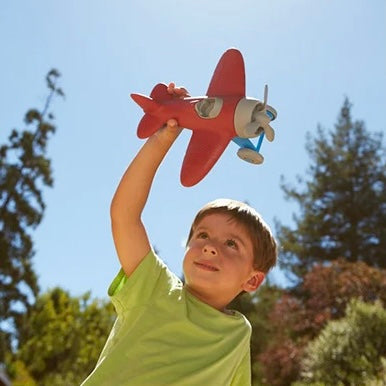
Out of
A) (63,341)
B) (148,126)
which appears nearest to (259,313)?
(63,341)

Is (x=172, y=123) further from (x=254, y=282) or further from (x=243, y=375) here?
(x=243, y=375)

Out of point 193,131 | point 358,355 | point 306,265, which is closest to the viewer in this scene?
point 193,131

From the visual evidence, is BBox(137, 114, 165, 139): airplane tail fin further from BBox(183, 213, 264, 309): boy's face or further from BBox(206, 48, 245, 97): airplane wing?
BBox(183, 213, 264, 309): boy's face

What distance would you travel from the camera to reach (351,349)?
961 centimetres

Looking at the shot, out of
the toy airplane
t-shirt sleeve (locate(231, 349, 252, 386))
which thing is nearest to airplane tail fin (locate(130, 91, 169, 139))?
the toy airplane

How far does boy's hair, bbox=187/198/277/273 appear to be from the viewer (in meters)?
2.03

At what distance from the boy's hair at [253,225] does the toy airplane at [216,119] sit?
0.14 metres

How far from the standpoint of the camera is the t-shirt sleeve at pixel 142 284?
188 cm

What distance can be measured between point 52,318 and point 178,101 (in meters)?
22.8

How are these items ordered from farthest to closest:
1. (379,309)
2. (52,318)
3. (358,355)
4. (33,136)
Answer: (52,318) < (33,136) < (379,309) < (358,355)

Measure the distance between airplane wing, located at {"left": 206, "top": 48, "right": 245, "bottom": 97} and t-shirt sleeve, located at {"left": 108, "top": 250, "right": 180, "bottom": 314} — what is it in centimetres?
59

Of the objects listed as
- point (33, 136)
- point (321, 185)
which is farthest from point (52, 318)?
point (321, 185)

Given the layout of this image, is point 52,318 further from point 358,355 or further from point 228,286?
point 228,286

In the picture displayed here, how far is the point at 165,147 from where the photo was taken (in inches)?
79.2
